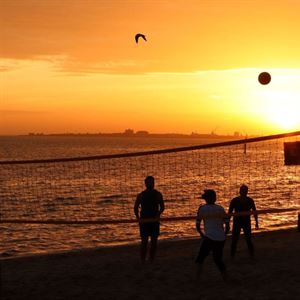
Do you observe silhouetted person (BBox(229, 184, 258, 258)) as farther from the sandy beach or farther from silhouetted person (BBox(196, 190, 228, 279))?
silhouetted person (BBox(196, 190, 228, 279))

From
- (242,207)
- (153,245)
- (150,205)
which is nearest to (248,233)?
(242,207)

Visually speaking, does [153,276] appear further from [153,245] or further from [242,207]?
[242,207]

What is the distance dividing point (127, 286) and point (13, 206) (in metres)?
32.1

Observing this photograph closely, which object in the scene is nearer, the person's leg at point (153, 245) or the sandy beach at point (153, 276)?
the sandy beach at point (153, 276)

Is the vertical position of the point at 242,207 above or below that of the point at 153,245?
above

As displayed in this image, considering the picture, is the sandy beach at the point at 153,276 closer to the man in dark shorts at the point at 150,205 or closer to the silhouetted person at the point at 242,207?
the silhouetted person at the point at 242,207

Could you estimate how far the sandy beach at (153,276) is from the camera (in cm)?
896

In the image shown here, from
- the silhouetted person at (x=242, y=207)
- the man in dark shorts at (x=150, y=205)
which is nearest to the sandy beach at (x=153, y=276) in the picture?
the silhouetted person at (x=242, y=207)

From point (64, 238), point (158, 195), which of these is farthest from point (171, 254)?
point (64, 238)

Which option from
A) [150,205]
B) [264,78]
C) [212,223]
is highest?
[264,78]

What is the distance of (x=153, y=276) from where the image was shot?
1017cm

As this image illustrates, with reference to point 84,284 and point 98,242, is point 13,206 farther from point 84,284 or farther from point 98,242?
point 84,284

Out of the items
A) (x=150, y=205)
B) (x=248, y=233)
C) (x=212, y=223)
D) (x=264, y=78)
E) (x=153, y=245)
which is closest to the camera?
(x=212, y=223)

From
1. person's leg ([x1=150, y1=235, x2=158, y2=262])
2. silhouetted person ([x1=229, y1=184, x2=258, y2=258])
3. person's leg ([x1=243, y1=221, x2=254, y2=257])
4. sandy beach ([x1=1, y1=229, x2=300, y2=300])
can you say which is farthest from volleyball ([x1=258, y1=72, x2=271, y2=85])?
person's leg ([x1=150, y1=235, x2=158, y2=262])
